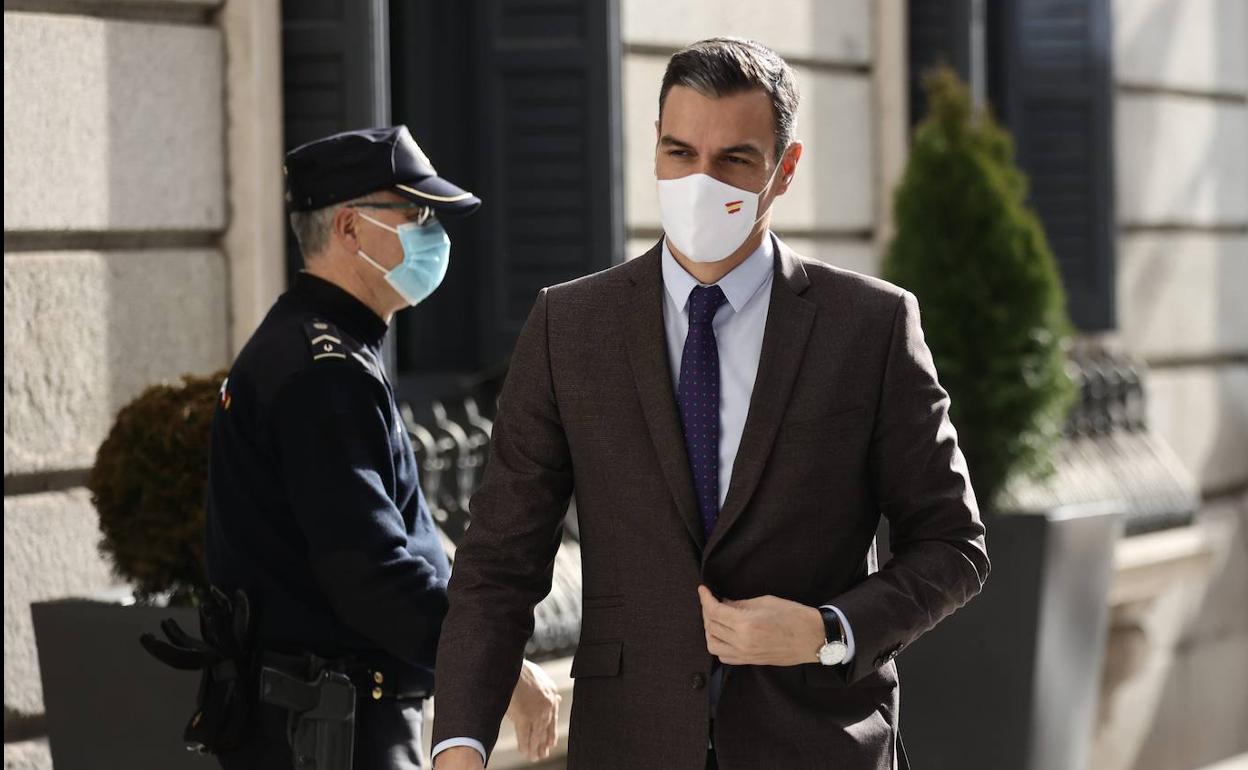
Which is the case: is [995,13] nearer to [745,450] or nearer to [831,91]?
[831,91]

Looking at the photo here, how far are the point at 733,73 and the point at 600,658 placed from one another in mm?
821

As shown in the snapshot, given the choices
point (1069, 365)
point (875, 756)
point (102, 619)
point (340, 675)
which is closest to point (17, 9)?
point (102, 619)

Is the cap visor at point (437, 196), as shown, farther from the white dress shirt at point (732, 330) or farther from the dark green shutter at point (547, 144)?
the dark green shutter at point (547, 144)

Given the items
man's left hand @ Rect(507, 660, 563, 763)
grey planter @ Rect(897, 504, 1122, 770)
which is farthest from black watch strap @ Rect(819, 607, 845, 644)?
grey planter @ Rect(897, 504, 1122, 770)

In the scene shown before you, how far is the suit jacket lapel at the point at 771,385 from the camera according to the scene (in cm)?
271

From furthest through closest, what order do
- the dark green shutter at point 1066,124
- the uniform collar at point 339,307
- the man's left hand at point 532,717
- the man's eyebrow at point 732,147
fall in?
1. the dark green shutter at point 1066,124
2. the uniform collar at point 339,307
3. the man's left hand at point 532,717
4. the man's eyebrow at point 732,147

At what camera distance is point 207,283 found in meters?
5.60

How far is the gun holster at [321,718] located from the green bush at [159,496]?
35.1 inches

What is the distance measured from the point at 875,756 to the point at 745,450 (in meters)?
0.47

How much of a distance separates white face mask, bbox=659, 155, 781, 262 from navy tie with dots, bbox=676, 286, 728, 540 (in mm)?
77

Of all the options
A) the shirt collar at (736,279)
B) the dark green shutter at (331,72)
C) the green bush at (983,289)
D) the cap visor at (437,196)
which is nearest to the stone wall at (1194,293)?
the green bush at (983,289)

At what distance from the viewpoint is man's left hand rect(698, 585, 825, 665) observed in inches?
104

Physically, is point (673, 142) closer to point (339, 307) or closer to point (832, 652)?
point (832, 652)

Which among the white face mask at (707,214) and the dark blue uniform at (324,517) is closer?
the white face mask at (707,214)
